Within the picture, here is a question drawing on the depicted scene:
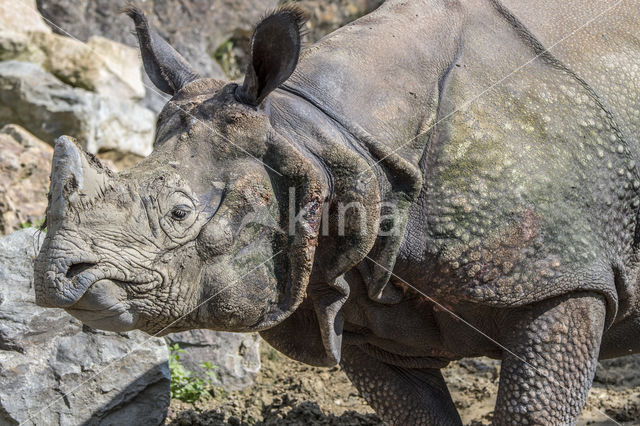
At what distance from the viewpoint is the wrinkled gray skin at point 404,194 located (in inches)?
140

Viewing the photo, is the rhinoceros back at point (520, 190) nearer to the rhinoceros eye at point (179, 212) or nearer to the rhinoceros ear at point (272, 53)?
the rhinoceros ear at point (272, 53)

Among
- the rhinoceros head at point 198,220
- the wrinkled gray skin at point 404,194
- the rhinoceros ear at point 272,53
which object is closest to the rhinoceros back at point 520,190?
the wrinkled gray skin at point 404,194

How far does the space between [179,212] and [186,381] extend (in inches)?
125

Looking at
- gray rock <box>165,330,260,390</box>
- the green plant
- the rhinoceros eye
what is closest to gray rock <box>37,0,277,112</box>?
gray rock <box>165,330,260,390</box>

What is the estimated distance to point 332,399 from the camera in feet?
22.2

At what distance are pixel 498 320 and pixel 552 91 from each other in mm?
1050

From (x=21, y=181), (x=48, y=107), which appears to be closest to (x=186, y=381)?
(x=21, y=181)

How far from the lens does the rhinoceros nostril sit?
330cm

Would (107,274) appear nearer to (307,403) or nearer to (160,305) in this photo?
(160,305)

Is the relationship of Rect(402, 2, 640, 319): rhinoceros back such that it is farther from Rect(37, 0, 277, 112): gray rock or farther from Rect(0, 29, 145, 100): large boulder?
Rect(37, 0, 277, 112): gray rock

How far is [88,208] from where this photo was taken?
334 centimetres

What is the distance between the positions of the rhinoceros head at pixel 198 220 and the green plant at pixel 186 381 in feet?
8.96

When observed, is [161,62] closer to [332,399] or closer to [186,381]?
[186,381]

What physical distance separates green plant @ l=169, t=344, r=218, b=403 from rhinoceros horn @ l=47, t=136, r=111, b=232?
3150 mm
